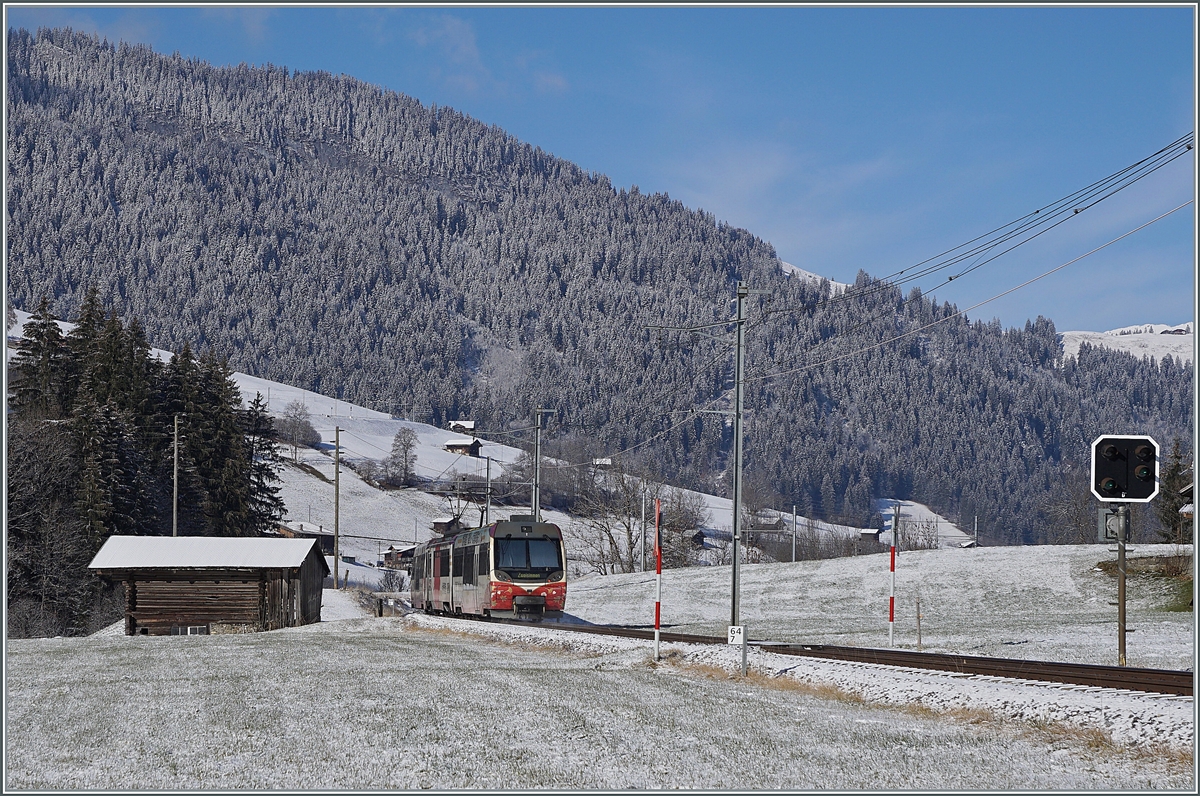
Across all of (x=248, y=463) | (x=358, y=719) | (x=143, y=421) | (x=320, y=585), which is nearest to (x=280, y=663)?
(x=358, y=719)

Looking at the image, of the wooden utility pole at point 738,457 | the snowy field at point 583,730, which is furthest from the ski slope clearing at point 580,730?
the wooden utility pole at point 738,457

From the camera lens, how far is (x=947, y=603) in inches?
1964

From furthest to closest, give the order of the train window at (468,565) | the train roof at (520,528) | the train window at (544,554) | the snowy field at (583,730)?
the train window at (468,565)
the train window at (544,554)
the train roof at (520,528)
the snowy field at (583,730)

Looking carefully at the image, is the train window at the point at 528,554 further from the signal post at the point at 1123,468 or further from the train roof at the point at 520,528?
the signal post at the point at 1123,468

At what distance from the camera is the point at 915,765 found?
10016 mm

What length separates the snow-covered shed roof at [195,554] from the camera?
4172cm

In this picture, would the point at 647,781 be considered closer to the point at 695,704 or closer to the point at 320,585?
the point at 695,704

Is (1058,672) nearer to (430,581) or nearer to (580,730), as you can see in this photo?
(580,730)

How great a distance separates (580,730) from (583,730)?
0.03 m

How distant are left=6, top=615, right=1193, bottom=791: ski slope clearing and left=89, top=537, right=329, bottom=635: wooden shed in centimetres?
2474

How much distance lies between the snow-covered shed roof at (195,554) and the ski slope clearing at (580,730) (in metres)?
24.6

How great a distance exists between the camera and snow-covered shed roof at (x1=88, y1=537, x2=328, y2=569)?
137 ft

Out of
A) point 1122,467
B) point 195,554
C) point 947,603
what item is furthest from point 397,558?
point 1122,467

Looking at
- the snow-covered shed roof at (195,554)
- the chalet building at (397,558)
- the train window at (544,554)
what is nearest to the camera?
the train window at (544,554)
